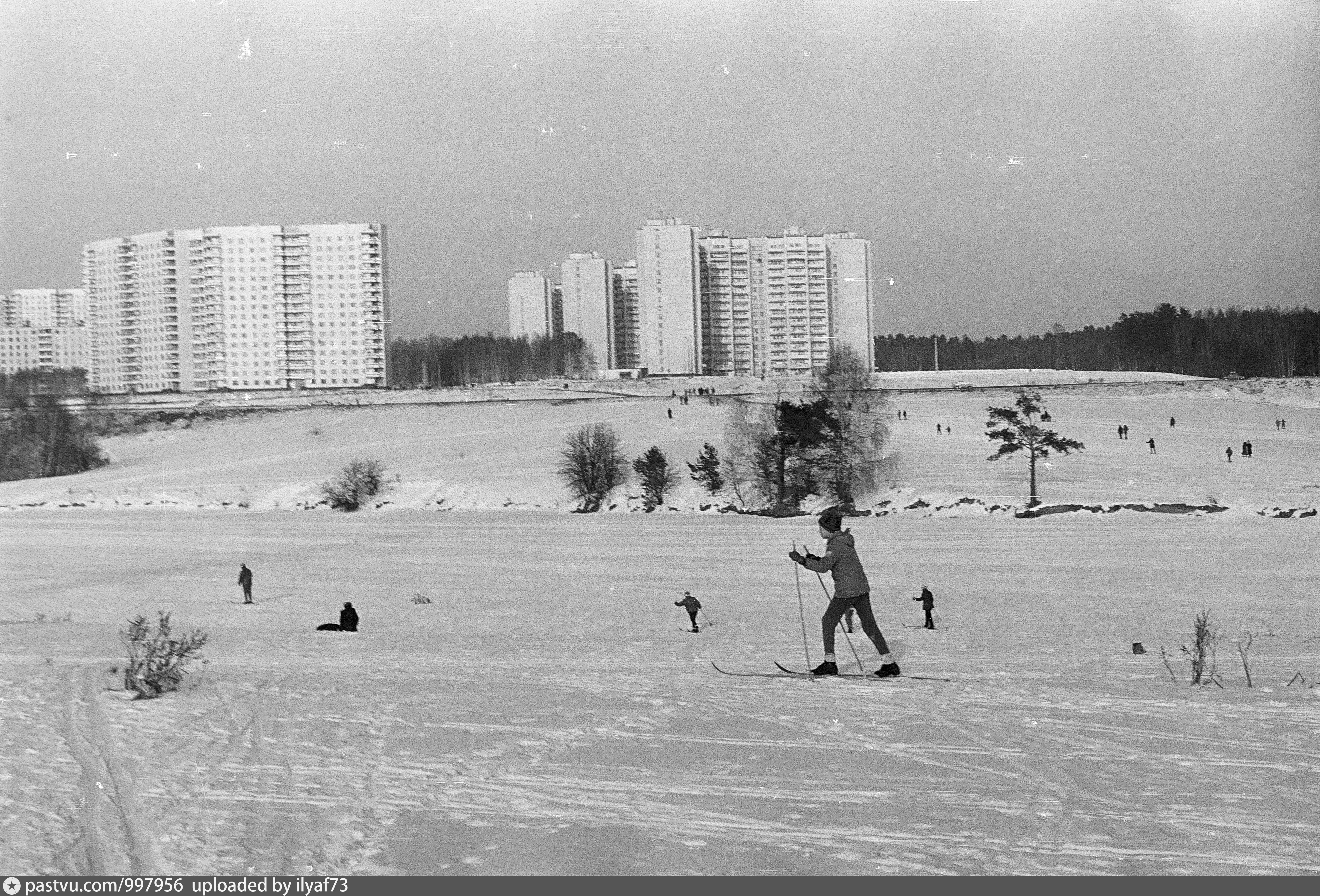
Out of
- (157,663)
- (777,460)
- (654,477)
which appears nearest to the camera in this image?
(157,663)

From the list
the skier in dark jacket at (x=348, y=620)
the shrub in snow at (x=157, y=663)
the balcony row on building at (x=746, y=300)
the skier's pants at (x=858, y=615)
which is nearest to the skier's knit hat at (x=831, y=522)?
the skier's pants at (x=858, y=615)

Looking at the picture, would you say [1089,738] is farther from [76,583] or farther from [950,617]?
[76,583]

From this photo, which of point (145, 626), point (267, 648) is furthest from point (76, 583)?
point (145, 626)

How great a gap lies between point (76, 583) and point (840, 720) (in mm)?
21751

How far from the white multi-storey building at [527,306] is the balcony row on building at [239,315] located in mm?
32777

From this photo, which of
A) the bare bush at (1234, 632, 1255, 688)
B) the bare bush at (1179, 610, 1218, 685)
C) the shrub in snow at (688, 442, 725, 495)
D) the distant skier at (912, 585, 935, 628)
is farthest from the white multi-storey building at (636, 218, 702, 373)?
the bare bush at (1179, 610, 1218, 685)

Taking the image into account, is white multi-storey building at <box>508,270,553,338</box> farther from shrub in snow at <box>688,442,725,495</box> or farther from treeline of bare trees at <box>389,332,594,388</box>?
shrub in snow at <box>688,442,725,495</box>

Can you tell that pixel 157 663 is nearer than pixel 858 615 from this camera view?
Yes

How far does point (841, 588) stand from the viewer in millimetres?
9133

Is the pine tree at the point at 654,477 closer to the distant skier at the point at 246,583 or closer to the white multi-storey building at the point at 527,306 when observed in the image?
the distant skier at the point at 246,583

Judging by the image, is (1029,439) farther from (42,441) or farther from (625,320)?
(625,320)

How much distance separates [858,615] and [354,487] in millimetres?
47836

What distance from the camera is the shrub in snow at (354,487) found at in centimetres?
5322

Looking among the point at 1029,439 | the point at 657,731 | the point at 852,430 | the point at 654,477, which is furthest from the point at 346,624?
the point at 852,430
